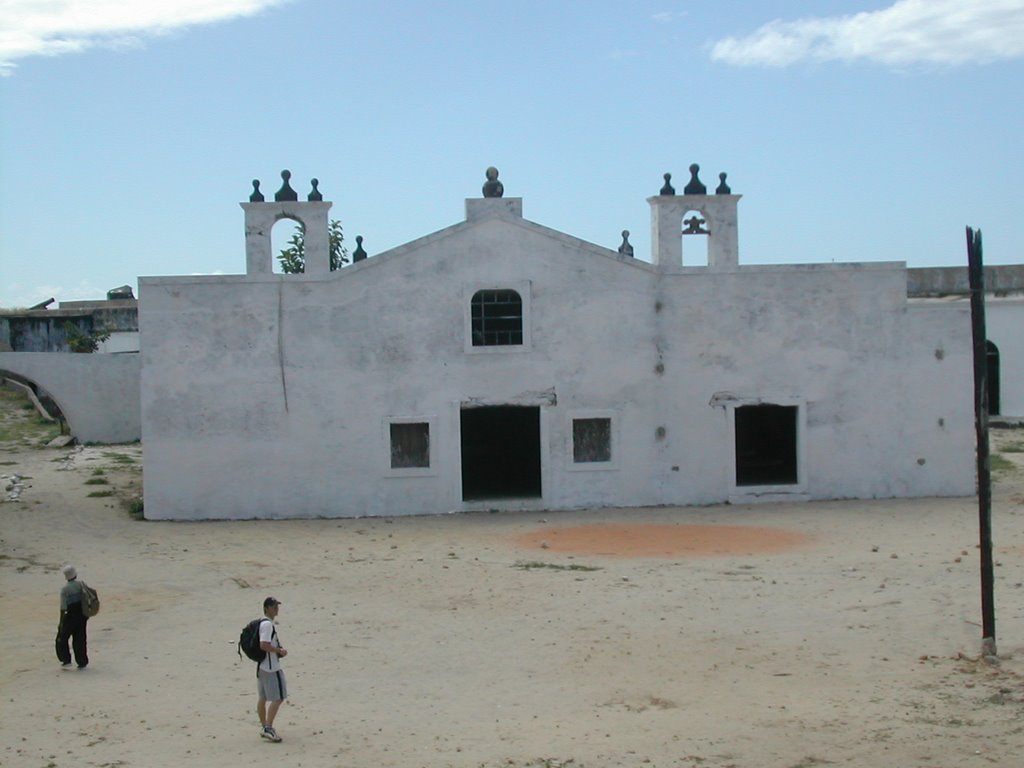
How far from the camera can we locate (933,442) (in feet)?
75.7

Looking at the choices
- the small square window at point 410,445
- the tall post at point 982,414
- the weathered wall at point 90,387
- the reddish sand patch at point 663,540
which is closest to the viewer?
the tall post at point 982,414

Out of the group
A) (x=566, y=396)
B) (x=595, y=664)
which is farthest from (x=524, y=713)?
→ (x=566, y=396)

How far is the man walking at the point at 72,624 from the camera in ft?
38.8

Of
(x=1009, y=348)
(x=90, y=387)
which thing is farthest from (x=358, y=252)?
(x=1009, y=348)

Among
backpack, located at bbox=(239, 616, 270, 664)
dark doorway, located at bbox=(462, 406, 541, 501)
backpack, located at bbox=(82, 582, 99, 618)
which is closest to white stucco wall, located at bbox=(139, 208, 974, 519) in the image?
dark doorway, located at bbox=(462, 406, 541, 501)

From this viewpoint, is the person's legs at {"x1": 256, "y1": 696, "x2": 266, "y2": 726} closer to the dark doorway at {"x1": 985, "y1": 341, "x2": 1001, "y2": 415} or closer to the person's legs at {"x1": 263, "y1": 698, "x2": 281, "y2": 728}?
the person's legs at {"x1": 263, "y1": 698, "x2": 281, "y2": 728}

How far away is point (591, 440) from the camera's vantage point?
2258 centimetres

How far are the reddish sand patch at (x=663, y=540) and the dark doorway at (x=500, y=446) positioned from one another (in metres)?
6.58

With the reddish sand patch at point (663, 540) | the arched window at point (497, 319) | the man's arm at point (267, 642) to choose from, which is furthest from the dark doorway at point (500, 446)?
the man's arm at point (267, 642)

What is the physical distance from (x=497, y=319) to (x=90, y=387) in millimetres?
16060

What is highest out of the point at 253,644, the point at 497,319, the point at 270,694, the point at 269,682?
the point at 497,319

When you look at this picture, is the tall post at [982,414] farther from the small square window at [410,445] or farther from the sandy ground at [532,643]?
the small square window at [410,445]

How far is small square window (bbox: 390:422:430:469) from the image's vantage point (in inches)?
878

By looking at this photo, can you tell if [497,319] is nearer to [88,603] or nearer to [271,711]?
[88,603]
